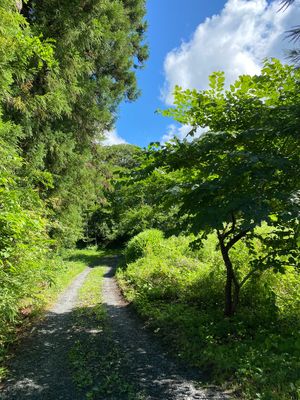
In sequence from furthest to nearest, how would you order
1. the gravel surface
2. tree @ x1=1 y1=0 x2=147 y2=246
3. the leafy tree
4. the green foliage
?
the green foliage, tree @ x1=1 y1=0 x2=147 y2=246, the leafy tree, the gravel surface

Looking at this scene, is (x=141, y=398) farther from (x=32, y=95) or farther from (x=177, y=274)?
(x=32, y=95)

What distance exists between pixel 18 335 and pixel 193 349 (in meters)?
3.94

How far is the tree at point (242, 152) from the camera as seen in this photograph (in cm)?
385

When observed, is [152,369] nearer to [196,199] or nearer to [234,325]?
[234,325]

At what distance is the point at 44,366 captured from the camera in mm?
5273

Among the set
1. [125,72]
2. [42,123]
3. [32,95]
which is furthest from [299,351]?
[125,72]

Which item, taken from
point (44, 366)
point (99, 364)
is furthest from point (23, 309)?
point (99, 364)

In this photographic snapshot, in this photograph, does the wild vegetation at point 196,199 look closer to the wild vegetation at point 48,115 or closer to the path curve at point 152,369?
the wild vegetation at point 48,115

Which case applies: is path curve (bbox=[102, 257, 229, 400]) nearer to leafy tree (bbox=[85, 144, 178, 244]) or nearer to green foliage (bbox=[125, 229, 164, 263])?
leafy tree (bbox=[85, 144, 178, 244])

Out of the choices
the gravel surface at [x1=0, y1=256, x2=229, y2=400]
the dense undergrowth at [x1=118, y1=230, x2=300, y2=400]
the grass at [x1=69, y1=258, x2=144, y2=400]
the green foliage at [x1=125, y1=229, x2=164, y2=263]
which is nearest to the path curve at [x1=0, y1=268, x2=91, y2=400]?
the gravel surface at [x1=0, y1=256, x2=229, y2=400]

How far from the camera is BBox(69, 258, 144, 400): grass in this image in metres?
4.26

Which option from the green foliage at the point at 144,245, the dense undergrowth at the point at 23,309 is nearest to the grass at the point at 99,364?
the dense undergrowth at the point at 23,309

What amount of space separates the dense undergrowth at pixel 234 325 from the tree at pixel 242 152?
4.01 ft

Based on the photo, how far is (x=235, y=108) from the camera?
16.2 feet
